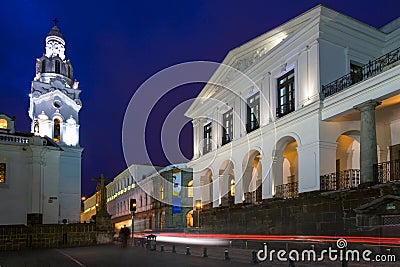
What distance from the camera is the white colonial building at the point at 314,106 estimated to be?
20.3 meters

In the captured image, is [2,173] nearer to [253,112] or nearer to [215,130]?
[215,130]

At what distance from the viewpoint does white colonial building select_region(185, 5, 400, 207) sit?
66.7ft

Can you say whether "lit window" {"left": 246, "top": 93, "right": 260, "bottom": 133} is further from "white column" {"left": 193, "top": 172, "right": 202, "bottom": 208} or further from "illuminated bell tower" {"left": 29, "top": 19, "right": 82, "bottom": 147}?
"illuminated bell tower" {"left": 29, "top": 19, "right": 82, "bottom": 147}

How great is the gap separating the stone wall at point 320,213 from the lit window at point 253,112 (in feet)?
17.6

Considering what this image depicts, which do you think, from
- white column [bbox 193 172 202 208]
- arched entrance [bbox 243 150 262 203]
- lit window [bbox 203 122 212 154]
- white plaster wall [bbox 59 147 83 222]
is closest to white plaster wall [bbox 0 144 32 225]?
white plaster wall [bbox 59 147 83 222]

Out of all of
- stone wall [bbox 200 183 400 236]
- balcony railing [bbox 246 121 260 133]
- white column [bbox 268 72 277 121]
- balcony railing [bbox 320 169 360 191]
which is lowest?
stone wall [bbox 200 183 400 236]

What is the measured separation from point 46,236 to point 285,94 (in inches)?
796

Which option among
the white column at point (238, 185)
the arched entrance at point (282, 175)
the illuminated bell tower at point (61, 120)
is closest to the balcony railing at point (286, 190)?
the arched entrance at point (282, 175)

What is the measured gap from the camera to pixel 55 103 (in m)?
54.0

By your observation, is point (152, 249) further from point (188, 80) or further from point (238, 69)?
point (238, 69)

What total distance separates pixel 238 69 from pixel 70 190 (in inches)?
1140

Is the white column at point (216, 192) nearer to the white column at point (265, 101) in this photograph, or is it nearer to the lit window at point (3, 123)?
the white column at point (265, 101)

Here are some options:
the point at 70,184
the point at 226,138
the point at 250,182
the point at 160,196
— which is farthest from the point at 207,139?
the point at 160,196

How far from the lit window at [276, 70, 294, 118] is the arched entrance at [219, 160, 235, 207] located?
840cm
